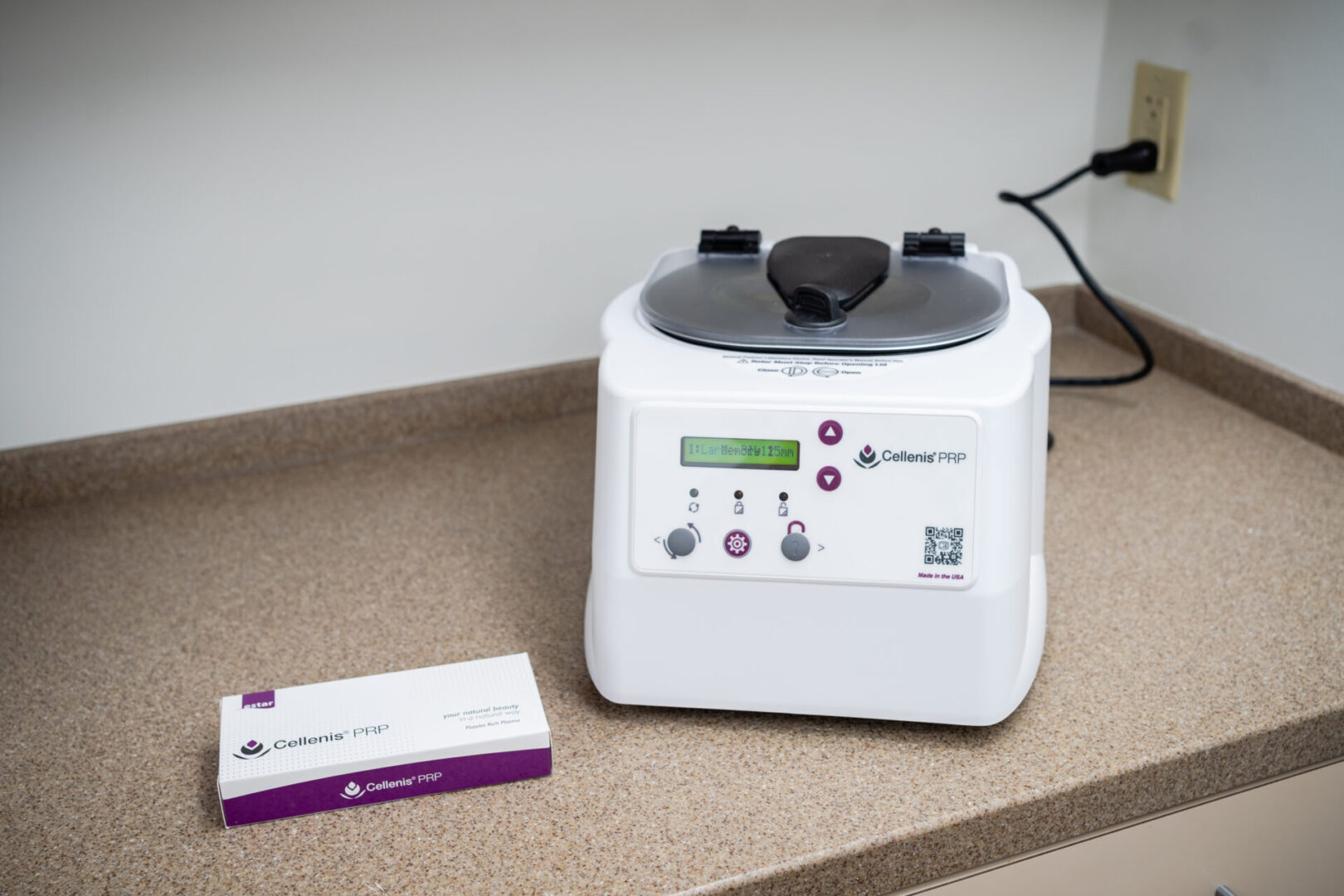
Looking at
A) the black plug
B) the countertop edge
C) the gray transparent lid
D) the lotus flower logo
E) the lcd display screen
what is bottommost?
the countertop edge

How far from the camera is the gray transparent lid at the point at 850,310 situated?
0.73 meters

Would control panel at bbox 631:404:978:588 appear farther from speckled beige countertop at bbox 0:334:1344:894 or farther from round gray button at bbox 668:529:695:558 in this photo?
speckled beige countertop at bbox 0:334:1344:894

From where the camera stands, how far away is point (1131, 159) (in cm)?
125

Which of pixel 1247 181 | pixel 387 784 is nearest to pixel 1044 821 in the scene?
pixel 387 784

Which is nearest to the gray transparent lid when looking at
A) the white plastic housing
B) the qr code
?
the white plastic housing

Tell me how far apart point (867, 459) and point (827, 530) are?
2.0 inches

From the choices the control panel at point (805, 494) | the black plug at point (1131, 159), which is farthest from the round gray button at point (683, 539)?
the black plug at point (1131, 159)

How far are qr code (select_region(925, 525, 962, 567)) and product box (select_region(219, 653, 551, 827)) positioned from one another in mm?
267

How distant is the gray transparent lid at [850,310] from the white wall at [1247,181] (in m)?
0.42

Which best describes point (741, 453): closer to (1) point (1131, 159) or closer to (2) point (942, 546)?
(2) point (942, 546)

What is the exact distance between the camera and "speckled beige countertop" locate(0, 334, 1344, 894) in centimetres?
67

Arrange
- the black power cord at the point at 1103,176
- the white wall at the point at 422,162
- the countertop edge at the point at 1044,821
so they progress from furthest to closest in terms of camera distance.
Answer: the black power cord at the point at 1103,176
the white wall at the point at 422,162
the countertop edge at the point at 1044,821

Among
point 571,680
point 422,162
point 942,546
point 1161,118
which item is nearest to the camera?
point 942,546

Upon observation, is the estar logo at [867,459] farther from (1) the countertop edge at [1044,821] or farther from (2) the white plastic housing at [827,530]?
(1) the countertop edge at [1044,821]
